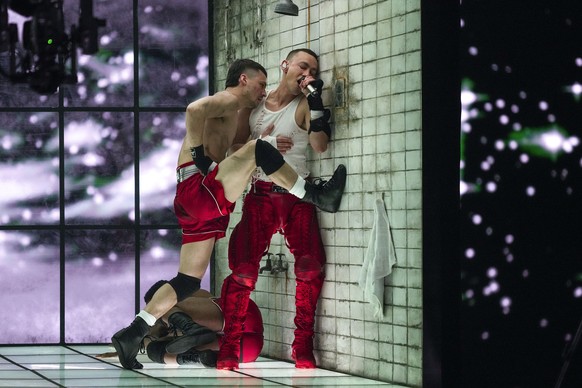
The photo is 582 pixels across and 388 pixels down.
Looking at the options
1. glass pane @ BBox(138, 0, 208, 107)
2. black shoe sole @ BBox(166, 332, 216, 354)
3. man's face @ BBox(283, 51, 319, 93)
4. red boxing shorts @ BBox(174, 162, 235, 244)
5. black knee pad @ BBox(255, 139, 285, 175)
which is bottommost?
black shoe sole @ BBox(166, 332, 216, 354)

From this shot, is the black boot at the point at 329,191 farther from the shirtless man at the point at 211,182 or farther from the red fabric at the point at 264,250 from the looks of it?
the red fabric at the point at 264,250

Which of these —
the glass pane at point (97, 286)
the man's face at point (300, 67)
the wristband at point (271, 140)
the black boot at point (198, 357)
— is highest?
the man's face at point (300, 67)

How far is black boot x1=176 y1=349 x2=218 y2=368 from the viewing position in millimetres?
6695

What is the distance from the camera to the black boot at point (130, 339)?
6.49 m

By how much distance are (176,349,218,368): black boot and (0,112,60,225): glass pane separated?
1.71 metres

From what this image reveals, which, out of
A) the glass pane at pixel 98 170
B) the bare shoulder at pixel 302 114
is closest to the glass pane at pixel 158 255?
the glass pane at pixel 98 170

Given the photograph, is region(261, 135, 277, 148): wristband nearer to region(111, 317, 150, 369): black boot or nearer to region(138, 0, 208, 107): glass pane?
region(111, 317, 150, 369): black boot

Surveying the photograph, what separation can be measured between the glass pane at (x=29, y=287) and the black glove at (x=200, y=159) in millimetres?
1763

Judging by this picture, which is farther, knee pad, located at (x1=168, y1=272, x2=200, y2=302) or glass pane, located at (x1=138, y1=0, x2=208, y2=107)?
glass pane, located at (x1=138, y1=0, x2=208, y2=107)

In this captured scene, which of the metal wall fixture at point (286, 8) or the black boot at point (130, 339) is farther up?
the metal wall fixture at point (286, 8)

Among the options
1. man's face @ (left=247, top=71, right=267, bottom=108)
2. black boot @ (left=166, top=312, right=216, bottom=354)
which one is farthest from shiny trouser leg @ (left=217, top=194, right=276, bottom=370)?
man's face @ (left=247, top=71, right=267, bottom=108)

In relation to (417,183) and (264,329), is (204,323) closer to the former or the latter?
(264,329)
